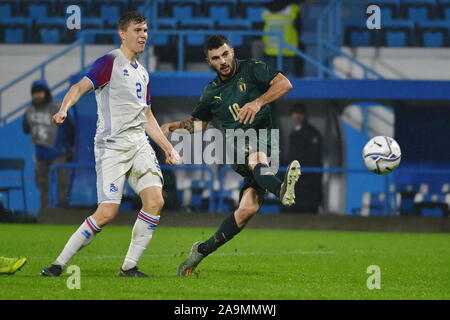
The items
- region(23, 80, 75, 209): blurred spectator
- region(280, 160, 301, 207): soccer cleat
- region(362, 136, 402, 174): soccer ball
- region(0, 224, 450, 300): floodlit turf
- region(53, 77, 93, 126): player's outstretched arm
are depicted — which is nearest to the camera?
region(0, 224, 450, 300): floodlit turf

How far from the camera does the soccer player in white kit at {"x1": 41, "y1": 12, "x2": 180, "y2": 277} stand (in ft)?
26.0

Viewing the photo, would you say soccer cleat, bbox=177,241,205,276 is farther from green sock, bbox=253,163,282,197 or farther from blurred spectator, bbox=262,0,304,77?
blurred spectator, bbox=262,0,304,77

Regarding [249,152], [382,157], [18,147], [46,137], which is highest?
[249,152]

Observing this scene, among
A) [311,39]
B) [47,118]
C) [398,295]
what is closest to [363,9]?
[311,39]

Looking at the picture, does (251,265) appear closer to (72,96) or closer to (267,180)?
(267,180)

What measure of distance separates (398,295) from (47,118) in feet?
38.9

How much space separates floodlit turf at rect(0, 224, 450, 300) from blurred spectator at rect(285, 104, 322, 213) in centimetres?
160

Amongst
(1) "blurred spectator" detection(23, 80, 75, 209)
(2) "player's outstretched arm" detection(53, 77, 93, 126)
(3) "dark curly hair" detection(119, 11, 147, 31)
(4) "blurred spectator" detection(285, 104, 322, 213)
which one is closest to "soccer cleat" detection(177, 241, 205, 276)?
(2) "player's outstretched arm" detection(53, 77, 93, 126)

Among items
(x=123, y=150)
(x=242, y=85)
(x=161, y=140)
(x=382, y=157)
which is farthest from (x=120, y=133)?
(x=382, y=157)

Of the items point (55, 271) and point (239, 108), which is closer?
point (55, 271)

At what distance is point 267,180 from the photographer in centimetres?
820

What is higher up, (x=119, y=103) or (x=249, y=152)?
(x=119, y=103)

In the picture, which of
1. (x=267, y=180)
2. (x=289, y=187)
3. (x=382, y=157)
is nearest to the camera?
(x=289, y=187)

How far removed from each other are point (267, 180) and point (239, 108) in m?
0.84
